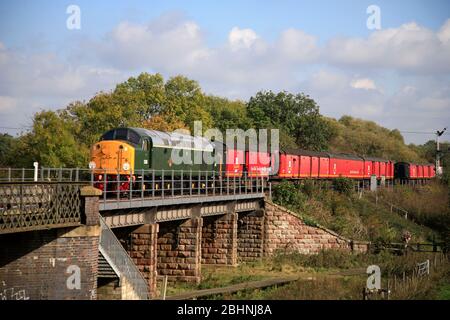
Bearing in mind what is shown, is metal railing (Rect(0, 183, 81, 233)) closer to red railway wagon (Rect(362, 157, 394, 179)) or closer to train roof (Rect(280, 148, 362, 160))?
train roof (Rect(280, 148, 362, 160))

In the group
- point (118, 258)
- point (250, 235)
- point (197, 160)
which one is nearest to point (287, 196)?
point (250, 235)

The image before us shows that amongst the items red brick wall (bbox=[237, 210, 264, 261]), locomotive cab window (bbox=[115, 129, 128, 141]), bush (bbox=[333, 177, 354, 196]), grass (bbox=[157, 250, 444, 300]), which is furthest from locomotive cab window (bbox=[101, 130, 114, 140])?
bush (bbox=[333, 177, 354, 196])

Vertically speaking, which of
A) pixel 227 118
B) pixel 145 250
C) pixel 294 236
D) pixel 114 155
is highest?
pixel 227 118

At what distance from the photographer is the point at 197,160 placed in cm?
4056

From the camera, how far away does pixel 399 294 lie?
89.0ft

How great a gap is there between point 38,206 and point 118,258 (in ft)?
14.1

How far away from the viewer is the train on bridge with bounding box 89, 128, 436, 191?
3284 centimetres

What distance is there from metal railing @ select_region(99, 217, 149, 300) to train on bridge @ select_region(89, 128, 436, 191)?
2.51 metres

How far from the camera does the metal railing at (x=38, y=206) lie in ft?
63.5

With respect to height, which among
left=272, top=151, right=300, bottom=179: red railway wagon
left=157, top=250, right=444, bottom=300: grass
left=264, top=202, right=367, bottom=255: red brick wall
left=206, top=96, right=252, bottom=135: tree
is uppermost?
left=206, top=96, right=252, bottom=135: tree

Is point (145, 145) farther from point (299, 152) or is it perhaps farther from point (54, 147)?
point (299, 152)

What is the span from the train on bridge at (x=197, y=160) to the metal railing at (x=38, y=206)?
3.47 metres
